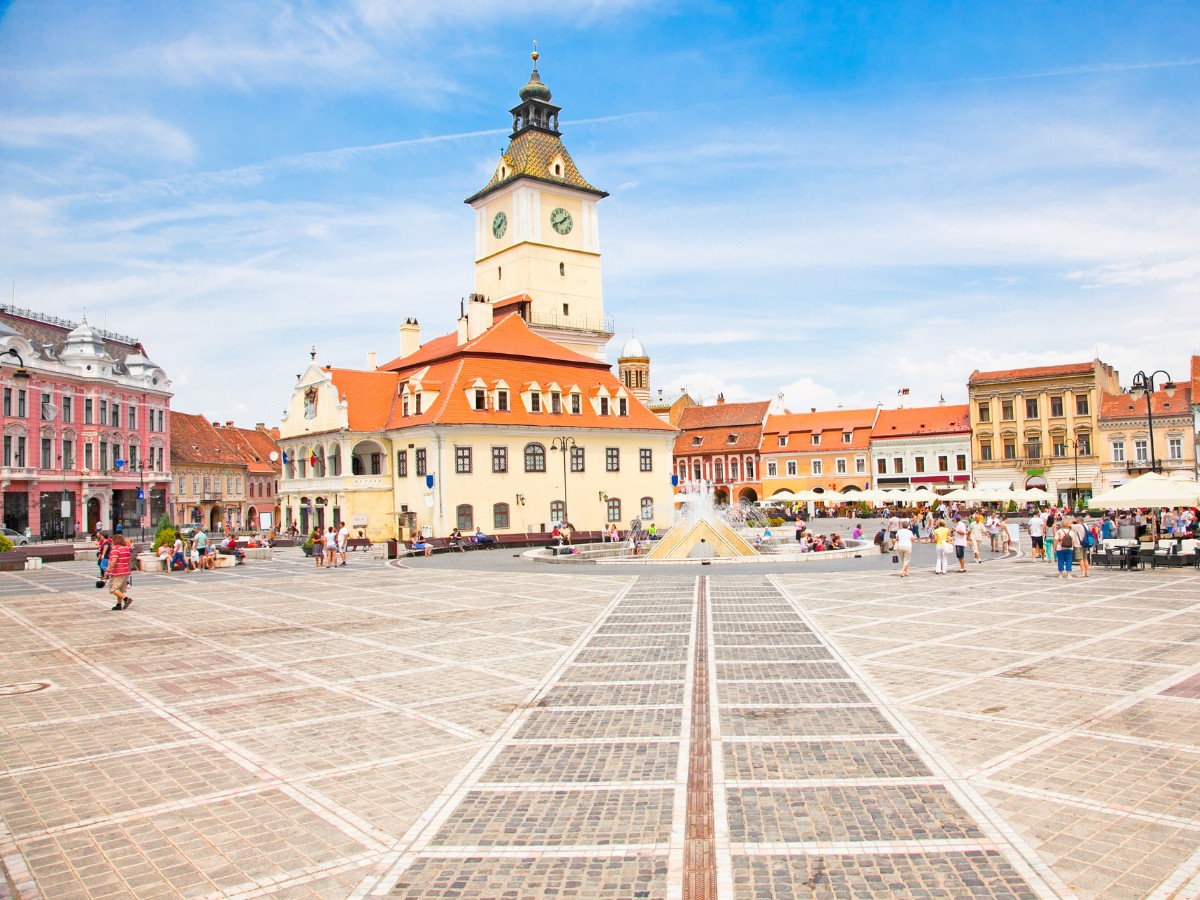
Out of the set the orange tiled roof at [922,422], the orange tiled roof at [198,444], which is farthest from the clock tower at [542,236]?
the orange tiled roof at [198,444]

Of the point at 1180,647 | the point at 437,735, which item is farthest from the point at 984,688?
the point at 437,735

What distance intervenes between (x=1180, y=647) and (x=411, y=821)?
1211 centimetres

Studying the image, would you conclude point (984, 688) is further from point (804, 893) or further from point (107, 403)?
point (107, 403)

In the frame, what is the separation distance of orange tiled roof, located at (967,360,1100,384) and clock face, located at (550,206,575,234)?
35.6 metres

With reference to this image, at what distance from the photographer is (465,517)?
4697 centimetres

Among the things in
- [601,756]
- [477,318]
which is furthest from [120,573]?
[477,318]

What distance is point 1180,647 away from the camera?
13.5m

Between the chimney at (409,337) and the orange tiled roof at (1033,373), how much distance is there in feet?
149

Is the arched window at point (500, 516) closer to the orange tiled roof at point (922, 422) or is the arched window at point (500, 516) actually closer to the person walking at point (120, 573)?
the person walking at point (120, 573)

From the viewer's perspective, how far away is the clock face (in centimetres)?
6825

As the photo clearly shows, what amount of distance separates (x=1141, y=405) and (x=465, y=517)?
176ft

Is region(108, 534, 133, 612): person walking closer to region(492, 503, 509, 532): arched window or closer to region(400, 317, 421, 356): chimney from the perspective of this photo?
region(492, 503, 509, 532): arched window

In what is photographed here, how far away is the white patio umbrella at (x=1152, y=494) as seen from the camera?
83.1 ft

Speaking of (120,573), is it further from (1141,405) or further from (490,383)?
(1141,405)
